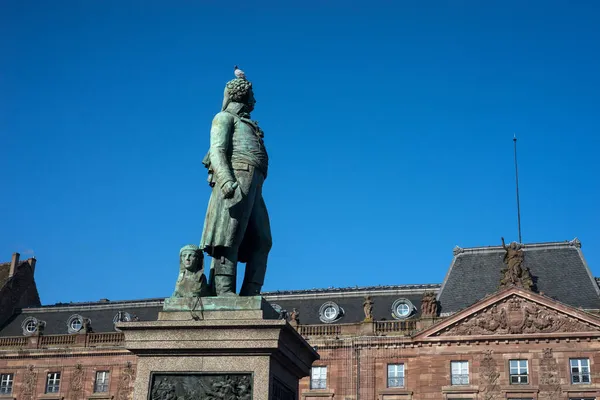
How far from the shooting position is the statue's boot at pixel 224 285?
934 cm

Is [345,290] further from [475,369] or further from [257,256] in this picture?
[257,256]

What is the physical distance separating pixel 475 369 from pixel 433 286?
26.1 feet

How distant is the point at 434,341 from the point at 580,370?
843cm

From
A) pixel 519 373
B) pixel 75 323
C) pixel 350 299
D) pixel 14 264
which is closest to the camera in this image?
pixel 519 373

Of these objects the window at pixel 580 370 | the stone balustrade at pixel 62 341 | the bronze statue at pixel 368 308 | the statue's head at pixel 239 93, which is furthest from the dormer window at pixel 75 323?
A: the statue's head at pixel 239 93

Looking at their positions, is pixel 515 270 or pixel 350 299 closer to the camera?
pixel 515 270

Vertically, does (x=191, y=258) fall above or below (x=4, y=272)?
below

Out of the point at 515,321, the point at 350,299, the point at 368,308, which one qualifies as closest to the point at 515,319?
the point at 515,321

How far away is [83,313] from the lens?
61.6m

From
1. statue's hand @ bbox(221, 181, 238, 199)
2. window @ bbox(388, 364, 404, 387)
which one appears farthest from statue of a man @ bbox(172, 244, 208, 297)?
window @ bbox(388, 364, 404, 387)

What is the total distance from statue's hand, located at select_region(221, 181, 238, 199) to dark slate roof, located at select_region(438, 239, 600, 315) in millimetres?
43427

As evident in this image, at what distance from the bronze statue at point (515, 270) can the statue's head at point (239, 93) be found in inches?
1621

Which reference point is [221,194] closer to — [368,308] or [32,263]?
[368,308]

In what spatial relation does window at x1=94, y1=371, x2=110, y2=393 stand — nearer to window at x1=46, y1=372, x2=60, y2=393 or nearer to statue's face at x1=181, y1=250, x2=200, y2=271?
window at x1=46, y1=372, x2=60, y2=393
